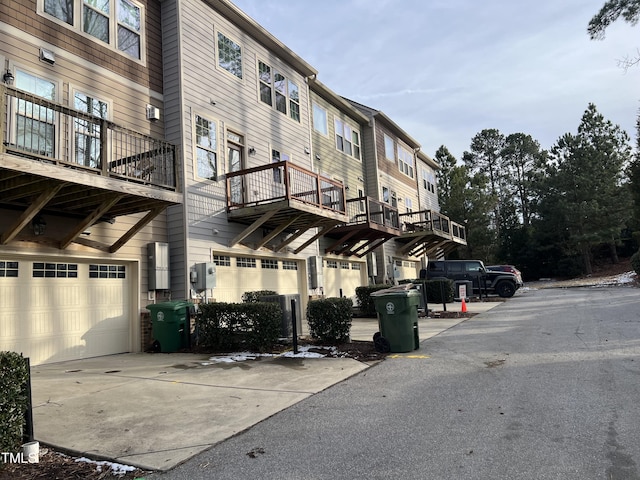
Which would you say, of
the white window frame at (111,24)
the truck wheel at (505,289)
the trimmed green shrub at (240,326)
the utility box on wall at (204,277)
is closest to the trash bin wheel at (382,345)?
the trimmed green shrub at (240,326)

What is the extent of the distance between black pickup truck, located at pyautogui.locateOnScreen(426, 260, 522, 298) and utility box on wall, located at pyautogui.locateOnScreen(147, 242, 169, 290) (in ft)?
47.6

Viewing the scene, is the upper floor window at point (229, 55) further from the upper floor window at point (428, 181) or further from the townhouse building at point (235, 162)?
the upper floor window at point (428, 181)

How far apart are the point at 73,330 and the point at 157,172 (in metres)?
3.43

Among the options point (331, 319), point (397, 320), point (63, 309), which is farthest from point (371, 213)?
point (63, 309)

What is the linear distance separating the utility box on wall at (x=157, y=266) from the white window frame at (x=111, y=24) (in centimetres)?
440

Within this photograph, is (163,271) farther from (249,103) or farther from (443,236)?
(443,236)

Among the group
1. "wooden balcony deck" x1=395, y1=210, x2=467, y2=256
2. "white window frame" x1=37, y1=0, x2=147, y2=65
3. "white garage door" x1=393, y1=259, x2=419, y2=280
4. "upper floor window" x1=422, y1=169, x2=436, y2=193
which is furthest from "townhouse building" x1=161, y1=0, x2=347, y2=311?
"upper floor window" x1=422, y1=169, x2=436, y2=193

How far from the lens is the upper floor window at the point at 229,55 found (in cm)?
1273

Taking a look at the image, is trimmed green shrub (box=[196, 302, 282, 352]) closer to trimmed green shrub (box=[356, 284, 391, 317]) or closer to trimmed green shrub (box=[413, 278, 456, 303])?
trimmed green shrub (box=[356, 284, 391, 317])

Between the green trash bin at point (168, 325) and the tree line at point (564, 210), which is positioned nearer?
the green trash bin at point (168, 325)

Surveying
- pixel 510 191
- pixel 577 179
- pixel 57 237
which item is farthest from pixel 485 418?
pixel 510 191

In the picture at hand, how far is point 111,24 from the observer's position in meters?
10.1

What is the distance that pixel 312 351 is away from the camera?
8.59m

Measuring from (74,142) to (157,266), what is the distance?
9.98 ft
